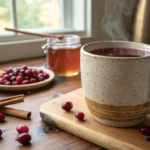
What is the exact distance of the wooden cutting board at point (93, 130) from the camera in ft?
1.51

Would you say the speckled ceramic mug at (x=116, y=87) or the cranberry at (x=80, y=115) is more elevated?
the speckled ceramic mug at (x=116, y=87)

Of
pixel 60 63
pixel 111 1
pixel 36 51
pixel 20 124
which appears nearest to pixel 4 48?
pixel 36 51

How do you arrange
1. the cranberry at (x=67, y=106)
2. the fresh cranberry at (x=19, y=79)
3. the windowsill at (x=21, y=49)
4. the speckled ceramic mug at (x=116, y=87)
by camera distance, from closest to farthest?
the speckled ceramic mug at (x=116, y=87) < the cranberry at (x=67, y=106) < the fresh cranberry at (x=19, y=79) < the windowsill at (x=21, y=49)

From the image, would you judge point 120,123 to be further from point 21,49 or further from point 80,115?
point 21,49

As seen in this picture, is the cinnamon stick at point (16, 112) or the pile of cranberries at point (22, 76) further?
the pile of cranberries at point (22, 76)

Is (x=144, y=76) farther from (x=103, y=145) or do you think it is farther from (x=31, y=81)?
(x=31, y=81)

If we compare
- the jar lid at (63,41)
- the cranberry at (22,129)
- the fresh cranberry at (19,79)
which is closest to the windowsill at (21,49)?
the jar lid at (63,41)

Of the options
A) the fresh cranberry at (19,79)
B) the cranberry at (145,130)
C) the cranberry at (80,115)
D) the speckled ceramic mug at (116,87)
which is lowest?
the cranberry at (145,130)

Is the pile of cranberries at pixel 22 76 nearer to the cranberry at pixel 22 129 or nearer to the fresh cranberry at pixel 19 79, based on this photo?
the fresh cranberry at pixel 19 79

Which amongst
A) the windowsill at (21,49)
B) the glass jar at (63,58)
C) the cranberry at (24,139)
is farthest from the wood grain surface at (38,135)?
the windowsill at (21,49)

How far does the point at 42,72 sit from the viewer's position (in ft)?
2.80

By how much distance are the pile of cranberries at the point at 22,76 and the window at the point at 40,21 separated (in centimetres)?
27

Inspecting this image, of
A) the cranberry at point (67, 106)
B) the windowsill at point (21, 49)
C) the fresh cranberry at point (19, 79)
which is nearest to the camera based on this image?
the cranberry at point (67, 106)

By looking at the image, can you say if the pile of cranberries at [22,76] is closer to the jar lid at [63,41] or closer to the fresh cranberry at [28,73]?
the fresh cranberry at [28,73]
